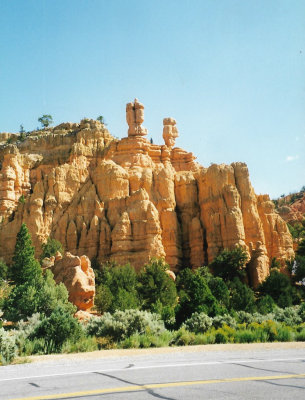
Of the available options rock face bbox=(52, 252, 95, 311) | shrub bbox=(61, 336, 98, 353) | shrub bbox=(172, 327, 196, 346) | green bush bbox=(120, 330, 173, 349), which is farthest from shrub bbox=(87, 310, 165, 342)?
rock face bbox=(52, 252, 95, 311)

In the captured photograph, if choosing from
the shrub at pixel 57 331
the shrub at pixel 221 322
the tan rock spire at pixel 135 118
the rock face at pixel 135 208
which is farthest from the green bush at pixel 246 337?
the tan rock spire at pixel 135 118

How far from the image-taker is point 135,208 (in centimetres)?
5716

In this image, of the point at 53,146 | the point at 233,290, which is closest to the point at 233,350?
the point at 233,290

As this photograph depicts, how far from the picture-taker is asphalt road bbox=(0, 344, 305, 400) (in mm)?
7660

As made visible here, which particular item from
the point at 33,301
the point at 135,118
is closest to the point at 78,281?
the point at 33,301

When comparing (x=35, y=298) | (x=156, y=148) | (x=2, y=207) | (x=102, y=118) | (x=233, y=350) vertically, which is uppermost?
(x=102, y=118)

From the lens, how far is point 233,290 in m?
45.6

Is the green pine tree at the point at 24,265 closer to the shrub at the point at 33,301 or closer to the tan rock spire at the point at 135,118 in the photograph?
the shrub at the point at 33,301

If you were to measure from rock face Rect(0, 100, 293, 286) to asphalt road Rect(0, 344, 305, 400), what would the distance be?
42779 millimetres

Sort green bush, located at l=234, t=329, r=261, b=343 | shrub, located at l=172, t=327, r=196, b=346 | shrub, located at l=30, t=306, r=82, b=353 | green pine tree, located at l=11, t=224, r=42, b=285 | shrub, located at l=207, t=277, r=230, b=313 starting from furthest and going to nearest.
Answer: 1. green pine tree, located at l=11, t=224, r=42, b=285
2. shrub, located at l=207, t=277, r=230, b=313
3. green bush, located at l=234, t=329, r=261, b=343
4. shrub, located at l=172, t=327, r=196, b=346
5. shrub, located at l=30, t=306, r=82, b=353

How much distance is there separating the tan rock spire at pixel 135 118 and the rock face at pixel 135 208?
47.8 inches

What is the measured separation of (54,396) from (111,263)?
4598cm

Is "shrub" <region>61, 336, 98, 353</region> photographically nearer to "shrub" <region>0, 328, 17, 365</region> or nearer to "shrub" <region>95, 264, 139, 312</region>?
"shrub" <region>0, 328, 17, 365</region>

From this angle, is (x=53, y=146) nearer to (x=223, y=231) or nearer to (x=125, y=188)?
(x=125, y=188)
